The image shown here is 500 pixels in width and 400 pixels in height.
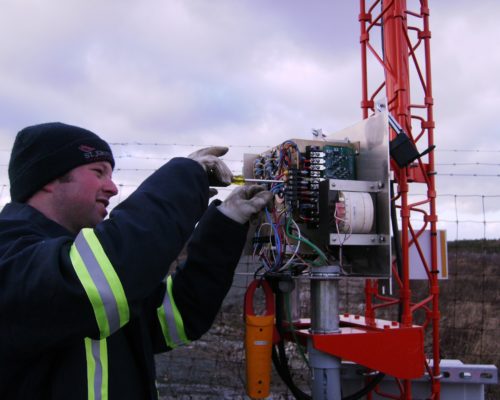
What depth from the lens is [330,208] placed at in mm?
2314

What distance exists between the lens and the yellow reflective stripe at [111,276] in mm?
1162

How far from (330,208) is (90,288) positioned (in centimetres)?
141

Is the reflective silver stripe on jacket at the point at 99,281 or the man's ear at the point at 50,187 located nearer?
the reflective silver stripe on jacket at the point at 99,281

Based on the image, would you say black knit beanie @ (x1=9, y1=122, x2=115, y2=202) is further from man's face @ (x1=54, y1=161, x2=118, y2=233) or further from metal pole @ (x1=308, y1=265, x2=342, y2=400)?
metal pole @ (x1=308, y1=265, x2=342, y2=400)

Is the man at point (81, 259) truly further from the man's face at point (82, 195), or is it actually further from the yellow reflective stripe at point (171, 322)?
the yellow reflective stripe at point (171, 322)

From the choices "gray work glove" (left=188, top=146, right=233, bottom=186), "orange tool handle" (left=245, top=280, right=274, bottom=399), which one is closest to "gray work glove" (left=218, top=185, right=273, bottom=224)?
"gray work glove" (left=188, top=146, right=233, bottom=186)

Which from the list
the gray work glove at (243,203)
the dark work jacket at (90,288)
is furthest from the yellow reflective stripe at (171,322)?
the gray work glove at (243,203)

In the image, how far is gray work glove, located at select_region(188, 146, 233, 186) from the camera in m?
1.65

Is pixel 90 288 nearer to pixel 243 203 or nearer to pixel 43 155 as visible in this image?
pixel 43 155

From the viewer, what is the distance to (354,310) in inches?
376

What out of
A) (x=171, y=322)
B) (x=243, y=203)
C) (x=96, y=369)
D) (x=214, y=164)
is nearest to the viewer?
(x=96, y=369)

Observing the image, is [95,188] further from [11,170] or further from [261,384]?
[261,384]

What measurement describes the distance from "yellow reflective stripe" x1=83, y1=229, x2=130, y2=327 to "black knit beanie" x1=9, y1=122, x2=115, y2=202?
1.32 feet

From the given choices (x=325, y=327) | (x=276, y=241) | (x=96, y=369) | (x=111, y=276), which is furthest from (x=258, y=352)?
(x=111, y=276)
